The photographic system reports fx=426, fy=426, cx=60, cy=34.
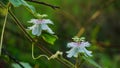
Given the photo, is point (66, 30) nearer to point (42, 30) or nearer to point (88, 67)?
point (88, 67)

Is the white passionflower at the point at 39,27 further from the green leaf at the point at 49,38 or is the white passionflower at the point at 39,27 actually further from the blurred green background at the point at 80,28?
the blurred green background at the point at 80,28

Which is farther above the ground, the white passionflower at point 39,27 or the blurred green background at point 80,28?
the blurred green background at point 80,28

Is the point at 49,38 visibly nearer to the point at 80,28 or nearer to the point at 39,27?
the point at 39,27

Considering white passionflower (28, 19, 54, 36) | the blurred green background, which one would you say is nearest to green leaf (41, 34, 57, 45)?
white passionflower (28, 19, 54, 36)

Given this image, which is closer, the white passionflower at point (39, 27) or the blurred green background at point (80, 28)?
the white passionflower at point (39, 27)

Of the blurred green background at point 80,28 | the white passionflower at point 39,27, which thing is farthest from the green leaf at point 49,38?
the blurred green background at point 80,28

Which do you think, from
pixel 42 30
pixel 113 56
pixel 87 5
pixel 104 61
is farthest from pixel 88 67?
pixel 42 30

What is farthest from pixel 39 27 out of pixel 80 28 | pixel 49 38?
pixel 80 28

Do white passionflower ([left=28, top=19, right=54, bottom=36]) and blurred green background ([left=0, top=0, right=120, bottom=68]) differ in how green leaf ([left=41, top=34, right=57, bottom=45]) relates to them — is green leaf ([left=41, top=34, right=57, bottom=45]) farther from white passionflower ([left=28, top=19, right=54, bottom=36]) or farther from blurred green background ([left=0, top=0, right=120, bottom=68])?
blurred green background ([left=0, top=0, right=120, bottom=68])

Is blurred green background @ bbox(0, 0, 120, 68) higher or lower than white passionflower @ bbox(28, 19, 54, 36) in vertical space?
higher
